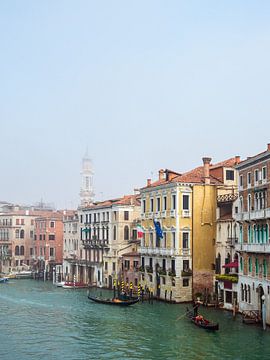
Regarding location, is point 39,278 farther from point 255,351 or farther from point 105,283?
point 255,351

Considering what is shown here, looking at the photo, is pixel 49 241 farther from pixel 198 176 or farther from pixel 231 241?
pixel 231 241

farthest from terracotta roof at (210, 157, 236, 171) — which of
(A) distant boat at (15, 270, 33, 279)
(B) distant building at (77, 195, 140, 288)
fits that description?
(A) distant boat at (15, 270, 33, 279)

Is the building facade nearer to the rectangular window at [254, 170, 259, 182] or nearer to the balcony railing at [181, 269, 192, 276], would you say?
the rectangular window at [254, 170, 259, 182]

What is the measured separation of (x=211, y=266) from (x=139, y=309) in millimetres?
6629

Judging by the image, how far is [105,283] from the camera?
56.1m

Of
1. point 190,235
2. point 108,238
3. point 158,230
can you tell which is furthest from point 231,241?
point 108,238

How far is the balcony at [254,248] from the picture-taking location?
2916 cm

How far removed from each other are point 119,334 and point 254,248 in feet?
27.7

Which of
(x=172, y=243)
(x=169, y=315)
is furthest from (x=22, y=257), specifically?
(x=169, y=315)

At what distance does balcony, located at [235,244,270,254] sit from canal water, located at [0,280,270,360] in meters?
3.87

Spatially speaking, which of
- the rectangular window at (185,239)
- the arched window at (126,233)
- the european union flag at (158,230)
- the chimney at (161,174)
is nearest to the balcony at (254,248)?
the rectangular window at (185,239)

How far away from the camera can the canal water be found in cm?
2464

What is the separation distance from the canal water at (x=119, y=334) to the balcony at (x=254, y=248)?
12.7 feet

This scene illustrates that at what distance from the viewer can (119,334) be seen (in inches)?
1145
